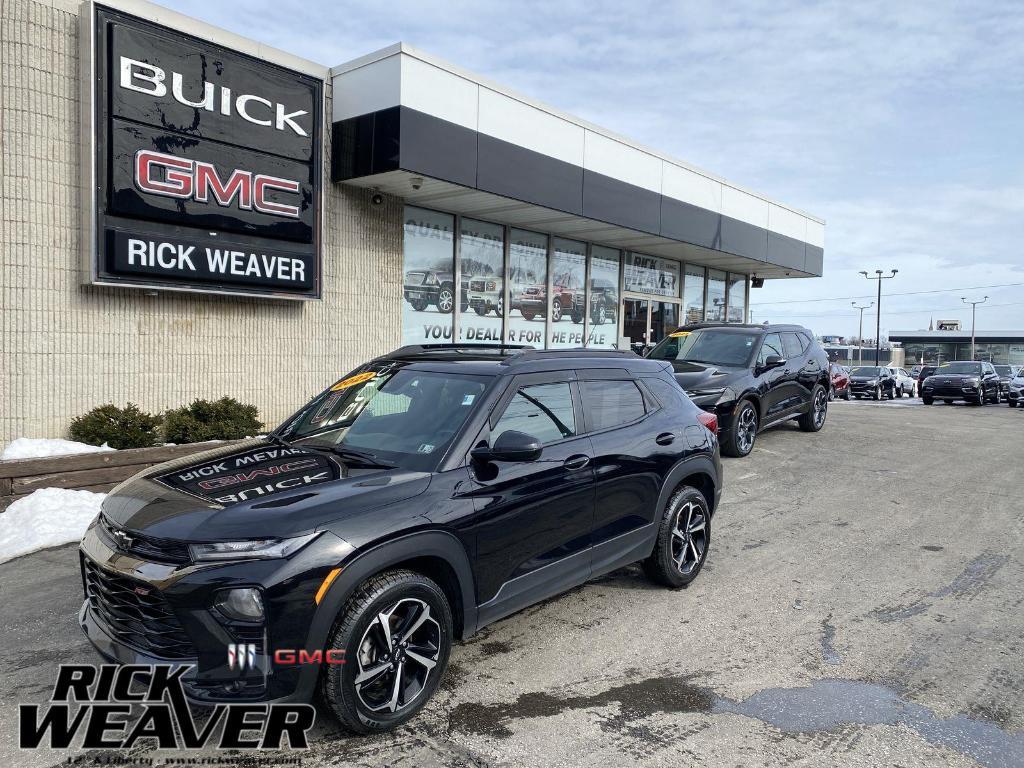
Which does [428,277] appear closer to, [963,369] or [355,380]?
[355,380]

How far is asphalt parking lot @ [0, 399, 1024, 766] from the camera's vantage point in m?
3.22

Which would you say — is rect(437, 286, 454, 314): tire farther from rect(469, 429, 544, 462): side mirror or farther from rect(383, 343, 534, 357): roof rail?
rect(469, 429, 544, 462): side mirror

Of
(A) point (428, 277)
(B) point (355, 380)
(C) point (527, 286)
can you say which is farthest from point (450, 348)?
(C) point (527, 286)

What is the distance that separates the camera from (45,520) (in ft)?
20.8

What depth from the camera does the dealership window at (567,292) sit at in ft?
50.9

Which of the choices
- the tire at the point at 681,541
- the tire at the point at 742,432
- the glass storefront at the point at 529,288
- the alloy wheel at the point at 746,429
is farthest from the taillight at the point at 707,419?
the glass storefront at the point at 529,288

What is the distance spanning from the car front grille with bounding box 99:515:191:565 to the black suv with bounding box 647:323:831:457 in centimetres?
794

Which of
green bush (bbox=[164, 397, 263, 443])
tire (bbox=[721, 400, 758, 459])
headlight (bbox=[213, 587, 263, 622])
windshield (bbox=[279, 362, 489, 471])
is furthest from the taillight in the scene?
green bush (bbox=[164, 397, 263, 443])

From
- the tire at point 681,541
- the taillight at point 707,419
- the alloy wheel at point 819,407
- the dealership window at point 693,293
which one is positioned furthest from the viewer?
the dealership window at point 693,293

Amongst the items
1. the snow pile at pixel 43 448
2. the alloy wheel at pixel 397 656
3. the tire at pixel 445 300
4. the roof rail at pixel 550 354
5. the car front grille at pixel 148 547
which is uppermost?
the tire at pixel 445 300

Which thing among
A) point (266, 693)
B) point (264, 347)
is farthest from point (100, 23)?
point (266, 693)

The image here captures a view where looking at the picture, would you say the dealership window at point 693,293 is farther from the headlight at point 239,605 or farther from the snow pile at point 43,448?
the headlight at point 239,605

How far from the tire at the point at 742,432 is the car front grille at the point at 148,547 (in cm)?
847

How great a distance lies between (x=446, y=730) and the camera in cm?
332
